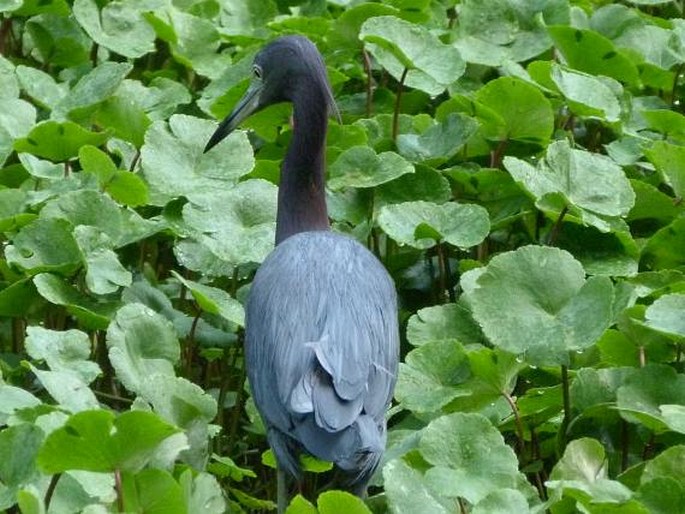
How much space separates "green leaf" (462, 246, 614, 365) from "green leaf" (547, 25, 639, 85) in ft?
4.56

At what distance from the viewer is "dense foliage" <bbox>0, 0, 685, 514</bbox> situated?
13.5 feet

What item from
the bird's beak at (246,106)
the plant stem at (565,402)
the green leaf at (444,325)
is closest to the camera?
the plant stem at (565,402)

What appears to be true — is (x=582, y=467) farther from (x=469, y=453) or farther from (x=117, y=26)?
(x=117, y=26)

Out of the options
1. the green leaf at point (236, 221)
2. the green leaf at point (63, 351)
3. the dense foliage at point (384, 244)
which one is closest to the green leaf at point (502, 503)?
the dense foliage at point (384, 244)

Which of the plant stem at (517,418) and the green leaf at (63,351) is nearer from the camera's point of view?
the green leaf at (63,351)

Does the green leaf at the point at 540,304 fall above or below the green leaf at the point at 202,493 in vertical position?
above

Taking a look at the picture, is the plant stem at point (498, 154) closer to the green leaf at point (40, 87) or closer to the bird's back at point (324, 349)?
the bird's back at point (324, 349)

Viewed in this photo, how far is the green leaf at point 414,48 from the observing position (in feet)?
17.5

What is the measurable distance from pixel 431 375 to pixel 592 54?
1588 mm

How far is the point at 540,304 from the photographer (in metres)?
4.44

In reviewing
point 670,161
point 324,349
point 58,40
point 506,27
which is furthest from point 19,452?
Answer: point 506,27

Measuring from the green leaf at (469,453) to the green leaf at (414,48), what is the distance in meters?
1.49

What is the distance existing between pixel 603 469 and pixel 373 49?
70.6 inches

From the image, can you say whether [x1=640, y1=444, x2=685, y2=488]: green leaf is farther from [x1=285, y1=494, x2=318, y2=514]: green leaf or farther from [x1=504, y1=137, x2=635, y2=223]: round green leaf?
[x1=504, y1=137, x2=635, y2=223]: round green leaf
